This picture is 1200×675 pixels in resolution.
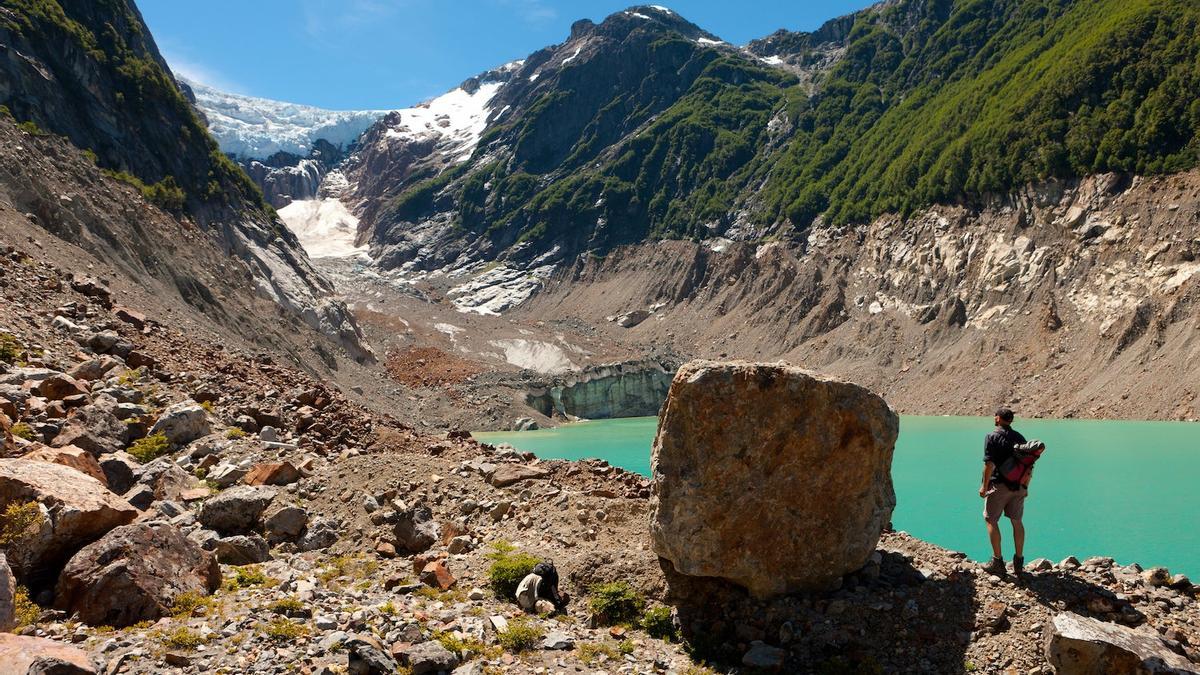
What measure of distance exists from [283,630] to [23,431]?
553cm

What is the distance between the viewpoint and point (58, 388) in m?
11.7

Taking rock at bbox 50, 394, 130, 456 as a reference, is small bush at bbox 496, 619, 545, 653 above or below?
below

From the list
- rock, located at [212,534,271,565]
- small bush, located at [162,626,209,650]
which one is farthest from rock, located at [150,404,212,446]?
small bush, located at [162,626,209,650]

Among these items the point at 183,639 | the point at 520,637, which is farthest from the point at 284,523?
the point at 520,637

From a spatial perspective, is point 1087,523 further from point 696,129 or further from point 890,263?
point 696,129

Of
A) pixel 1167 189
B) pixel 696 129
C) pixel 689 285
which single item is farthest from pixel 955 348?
pixel 696 129

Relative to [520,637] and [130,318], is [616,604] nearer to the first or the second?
[520,637]

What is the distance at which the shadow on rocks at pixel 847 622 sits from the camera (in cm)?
764

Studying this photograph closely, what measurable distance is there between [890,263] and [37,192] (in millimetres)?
78173

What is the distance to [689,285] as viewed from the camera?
4491 inches

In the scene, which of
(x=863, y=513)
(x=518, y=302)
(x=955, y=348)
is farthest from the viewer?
(x=518, y=302)

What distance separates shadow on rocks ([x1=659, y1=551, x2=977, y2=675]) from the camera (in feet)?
25.1

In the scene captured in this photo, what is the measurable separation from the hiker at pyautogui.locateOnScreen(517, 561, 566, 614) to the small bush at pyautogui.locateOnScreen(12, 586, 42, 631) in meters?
4.67

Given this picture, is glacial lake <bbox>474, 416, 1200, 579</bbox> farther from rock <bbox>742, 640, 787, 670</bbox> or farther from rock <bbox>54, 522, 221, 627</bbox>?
rock <bbox>54, 522, 221, 627</bbox>
